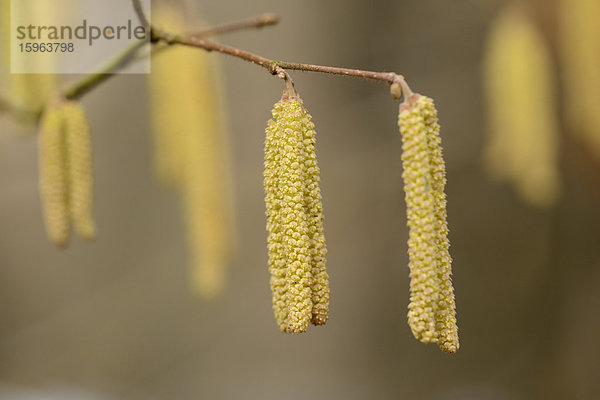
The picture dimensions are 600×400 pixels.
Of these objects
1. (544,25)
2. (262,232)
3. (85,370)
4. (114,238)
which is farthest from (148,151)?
(544,25)

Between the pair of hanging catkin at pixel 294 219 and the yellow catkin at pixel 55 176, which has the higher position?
the yellow catkin at pixel 55 176

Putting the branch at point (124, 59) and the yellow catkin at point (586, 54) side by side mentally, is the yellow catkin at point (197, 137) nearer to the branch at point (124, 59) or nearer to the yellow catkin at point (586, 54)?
the branch at point (124, 59)

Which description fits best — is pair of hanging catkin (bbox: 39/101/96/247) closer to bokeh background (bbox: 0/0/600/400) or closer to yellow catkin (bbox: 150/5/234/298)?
yellow catkin (bbox: 150/5/234/298)

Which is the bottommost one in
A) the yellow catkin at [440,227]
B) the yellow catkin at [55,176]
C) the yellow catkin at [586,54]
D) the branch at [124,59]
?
the yellow catkin at [440,227]

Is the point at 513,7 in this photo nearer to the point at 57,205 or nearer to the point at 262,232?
the point at 57,205

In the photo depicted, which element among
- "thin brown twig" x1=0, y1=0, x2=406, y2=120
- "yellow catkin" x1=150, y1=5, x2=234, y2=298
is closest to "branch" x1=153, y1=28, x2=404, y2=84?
"thin brown twig" x1=0, y1=0, x2=406, y2=120

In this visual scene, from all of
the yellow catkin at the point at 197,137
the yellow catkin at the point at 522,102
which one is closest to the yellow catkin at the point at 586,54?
the yellow catkin at the point at 522,102

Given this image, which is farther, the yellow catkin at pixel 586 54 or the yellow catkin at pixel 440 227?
the yellow catkin at pixel 586 54
